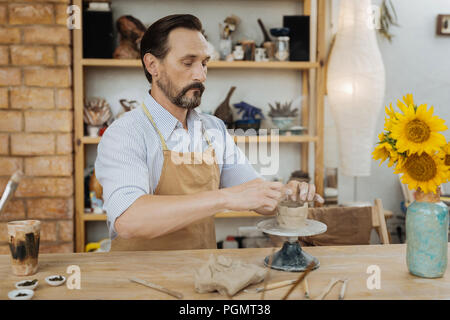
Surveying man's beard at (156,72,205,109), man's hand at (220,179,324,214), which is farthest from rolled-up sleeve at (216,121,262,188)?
man's hand at (220,179,324,214)

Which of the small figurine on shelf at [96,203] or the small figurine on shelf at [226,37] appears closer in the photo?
the small figurine on shelf at [96,203]

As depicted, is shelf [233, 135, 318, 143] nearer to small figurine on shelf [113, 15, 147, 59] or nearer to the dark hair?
small figurine on shelf [113, 15, 147, 59]

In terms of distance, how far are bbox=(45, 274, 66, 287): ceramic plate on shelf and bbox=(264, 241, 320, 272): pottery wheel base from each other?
20.0 inches

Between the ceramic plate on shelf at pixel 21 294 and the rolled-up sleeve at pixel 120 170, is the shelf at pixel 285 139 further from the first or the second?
the ceramic plate on shelf at pixel 21 294

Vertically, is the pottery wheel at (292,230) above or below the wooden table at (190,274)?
above

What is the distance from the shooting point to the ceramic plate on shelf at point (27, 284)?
3.10 ft

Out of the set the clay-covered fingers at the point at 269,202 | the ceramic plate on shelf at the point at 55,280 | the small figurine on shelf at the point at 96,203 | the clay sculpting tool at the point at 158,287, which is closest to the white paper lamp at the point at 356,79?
the clay-covered fingers at the point at 269,202

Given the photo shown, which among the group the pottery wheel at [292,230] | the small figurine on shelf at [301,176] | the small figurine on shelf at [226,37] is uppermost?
the small figurine on shelf at [226,37]

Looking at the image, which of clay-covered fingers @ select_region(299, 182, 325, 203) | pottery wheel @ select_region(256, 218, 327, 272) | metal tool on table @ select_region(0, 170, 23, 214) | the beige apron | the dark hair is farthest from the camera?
the dark hair

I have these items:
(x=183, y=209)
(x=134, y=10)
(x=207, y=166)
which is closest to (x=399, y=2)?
(x=134, y=10)

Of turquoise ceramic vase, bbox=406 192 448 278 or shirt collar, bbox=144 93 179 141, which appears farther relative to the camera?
shirt collar, bbox=144 93 179 141

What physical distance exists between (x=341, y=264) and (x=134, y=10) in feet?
7.27

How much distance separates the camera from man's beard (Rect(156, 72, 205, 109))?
62.7 inches

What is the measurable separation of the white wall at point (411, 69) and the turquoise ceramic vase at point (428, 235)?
1942mm
